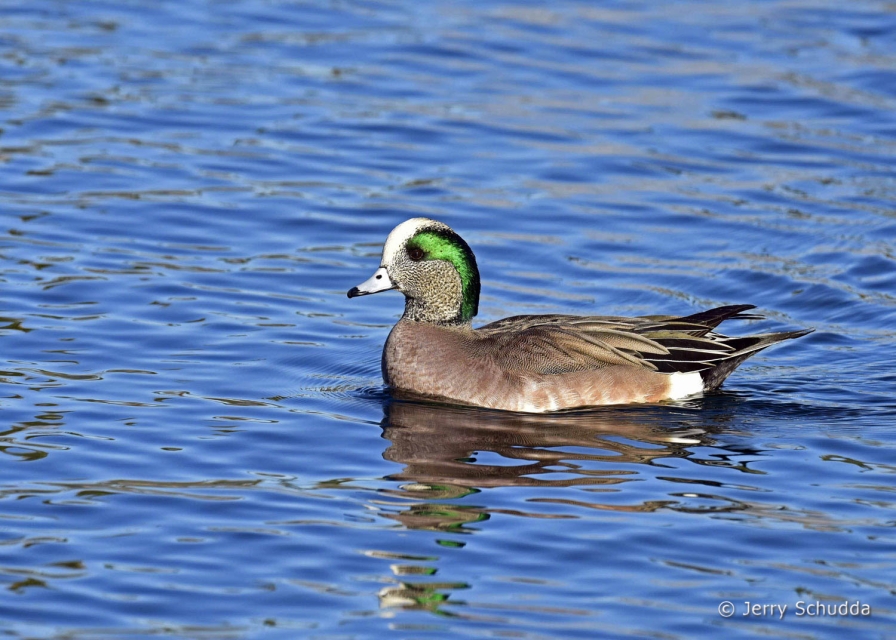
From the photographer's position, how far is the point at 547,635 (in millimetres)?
5391

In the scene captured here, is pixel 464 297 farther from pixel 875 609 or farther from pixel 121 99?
pixel 121 99

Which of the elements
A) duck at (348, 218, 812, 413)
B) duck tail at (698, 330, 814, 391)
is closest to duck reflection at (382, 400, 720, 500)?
duck at (348, 218, 812, 413)

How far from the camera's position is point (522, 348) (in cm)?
840

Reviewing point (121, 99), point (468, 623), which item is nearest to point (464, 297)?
point (468, 623)

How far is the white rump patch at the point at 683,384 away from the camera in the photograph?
8.52 m

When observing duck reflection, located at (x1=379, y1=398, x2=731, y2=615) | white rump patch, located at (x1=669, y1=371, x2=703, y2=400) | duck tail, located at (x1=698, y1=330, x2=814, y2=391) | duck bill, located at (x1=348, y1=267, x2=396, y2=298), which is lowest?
duck reflection, located at (x1=379, y1=398, x2=731, y2=615)

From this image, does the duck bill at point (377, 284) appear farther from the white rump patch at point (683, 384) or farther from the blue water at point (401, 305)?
the white rump patch at point (683, 384)

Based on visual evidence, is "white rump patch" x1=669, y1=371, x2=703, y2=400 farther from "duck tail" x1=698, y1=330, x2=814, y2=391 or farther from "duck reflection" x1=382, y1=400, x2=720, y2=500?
"duck reflection" x1=382, y1=400, x2=720, y2=500

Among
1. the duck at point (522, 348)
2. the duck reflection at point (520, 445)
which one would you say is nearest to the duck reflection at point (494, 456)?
the duck reflection at point (520, 445)

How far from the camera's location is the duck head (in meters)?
8.72

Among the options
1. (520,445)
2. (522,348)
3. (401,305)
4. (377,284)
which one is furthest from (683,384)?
(401,305)

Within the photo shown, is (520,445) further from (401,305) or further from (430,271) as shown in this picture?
(401,305)

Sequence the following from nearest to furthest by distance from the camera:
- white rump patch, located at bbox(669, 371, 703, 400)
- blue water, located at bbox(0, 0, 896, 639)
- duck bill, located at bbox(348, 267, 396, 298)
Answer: blue water, located at bbox(0, 0, 896, 639) < white rump patch, located at bbox(669, 371, 703, 400) < duck bill, located at bbox(348, 267, 396, 298)

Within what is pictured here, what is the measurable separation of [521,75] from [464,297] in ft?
23.2
